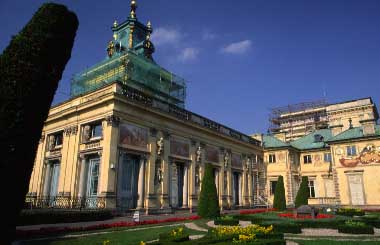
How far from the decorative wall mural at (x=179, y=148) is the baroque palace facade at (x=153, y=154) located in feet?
0.31

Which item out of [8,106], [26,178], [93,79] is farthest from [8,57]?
[93,79]

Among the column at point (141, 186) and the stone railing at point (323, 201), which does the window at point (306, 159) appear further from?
the column at point (141, 186)

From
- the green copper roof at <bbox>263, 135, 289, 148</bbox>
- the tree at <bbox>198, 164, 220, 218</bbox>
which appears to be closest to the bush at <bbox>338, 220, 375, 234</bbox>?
the tree at <bbox>198, 164, 220, 218</bbox>

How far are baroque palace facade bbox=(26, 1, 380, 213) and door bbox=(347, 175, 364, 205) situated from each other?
113mm

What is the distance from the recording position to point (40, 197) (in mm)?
25891

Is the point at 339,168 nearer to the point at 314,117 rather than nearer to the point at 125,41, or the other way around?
the point at 314,117

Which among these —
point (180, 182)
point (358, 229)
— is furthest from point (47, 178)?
point (358, 229)

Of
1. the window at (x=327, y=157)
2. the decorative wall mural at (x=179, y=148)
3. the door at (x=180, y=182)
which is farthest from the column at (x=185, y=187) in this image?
the window at (x=327, y=157)

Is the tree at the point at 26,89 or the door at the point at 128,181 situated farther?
the door at the point at 128,181

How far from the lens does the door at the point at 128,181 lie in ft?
73.5

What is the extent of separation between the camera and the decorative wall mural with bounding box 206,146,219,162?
31922 mm

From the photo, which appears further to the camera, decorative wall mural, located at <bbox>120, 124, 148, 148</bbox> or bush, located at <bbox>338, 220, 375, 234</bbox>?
decorative wall mural, located at <bbox>120, 124, 148, 148</bbox>

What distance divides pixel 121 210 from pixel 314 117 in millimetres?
53128

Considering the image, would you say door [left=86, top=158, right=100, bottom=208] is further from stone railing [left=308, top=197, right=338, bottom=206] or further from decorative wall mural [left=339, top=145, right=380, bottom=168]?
stone railing [left=308, top=197, right=338, bottom=206]
